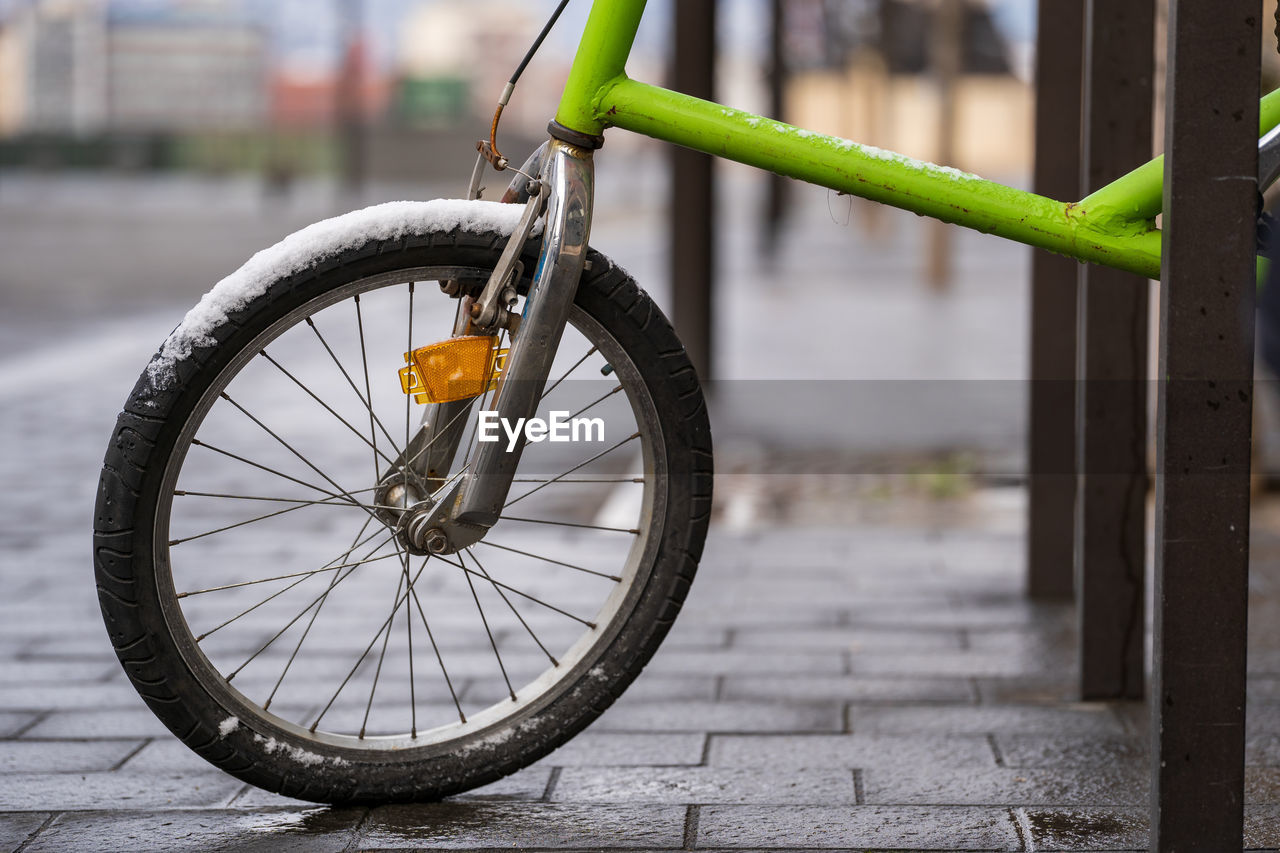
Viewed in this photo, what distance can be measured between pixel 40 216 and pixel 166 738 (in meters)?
23.4

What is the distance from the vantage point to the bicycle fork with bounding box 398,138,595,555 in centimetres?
239

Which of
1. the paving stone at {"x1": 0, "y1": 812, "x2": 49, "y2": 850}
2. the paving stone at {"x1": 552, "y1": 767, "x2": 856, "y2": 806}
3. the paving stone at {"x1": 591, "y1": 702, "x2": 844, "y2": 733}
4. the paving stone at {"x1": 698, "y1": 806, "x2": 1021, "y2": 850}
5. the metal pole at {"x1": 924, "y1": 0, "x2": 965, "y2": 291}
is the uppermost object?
the metal pole at {"x1": 924, "y1": 0, "x2": 965, "y2": 291}

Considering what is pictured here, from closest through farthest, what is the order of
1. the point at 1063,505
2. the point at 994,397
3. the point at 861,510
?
the point at 1063,505
the point at 861,510
the point at 994,397

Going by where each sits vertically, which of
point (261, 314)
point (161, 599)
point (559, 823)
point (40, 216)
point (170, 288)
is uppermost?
point (40, 216)

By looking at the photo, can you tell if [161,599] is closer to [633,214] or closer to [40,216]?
[40,216]

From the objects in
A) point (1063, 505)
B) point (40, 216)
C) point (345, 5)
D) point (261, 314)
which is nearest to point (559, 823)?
point (261, 314)

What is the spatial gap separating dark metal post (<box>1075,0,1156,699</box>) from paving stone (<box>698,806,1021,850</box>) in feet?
2.32

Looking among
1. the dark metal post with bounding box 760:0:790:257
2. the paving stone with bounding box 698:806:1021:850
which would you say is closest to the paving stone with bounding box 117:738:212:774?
the paving stone with bounding box 698:806:1021:850

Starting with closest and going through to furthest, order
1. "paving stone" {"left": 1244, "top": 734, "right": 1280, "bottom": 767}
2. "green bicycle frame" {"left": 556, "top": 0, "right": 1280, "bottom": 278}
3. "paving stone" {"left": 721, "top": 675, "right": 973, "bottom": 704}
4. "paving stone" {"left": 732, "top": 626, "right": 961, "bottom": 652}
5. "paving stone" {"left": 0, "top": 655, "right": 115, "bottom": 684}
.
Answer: "green bicycle frame" {"left": 556, "top": 0, "right": 1280, "bottom": 278} < "paving stone" {"left": 1244, "top": 734, "right": 1280, "bottom": 767} < "paving stone" {"left": 721, "top": 675, "right": 973, "bottom": 704} < "paving stone" {"left": 0, "top": 655, "right": 115, "bottom": 684} < "paving stone" {"left": 732, "top": 626, "right": 961, "bottom": 652}

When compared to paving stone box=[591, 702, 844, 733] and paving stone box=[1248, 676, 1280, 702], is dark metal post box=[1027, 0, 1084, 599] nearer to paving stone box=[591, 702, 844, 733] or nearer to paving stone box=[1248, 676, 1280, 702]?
paving stone box=[1248, 676, 1280, 702]

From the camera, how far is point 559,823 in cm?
249

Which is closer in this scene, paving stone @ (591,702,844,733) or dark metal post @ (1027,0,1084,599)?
paving stone @ (591,702,844,733)

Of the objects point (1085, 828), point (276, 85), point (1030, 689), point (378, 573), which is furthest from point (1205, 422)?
point (276, 85)

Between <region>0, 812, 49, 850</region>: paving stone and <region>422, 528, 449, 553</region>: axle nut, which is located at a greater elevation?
<region>422, 528, 449, 553</region>: axle nut
